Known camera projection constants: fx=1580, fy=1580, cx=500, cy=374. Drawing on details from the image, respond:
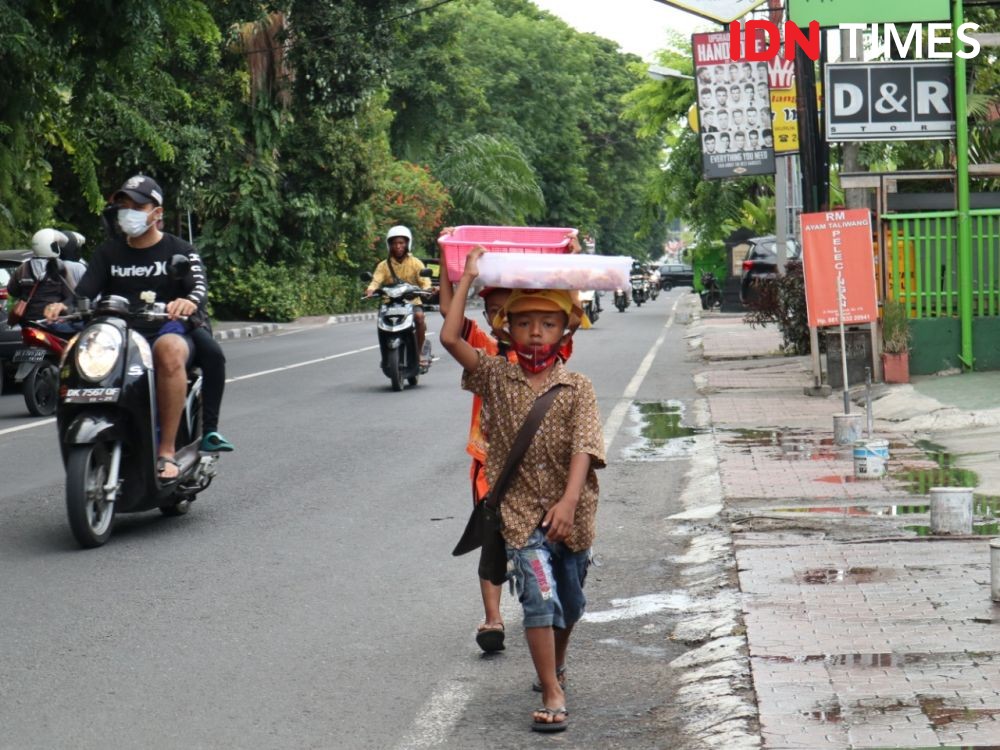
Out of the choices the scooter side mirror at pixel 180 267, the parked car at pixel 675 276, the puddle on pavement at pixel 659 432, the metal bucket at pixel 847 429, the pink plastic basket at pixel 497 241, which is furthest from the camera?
the parked car at pixel 675 276

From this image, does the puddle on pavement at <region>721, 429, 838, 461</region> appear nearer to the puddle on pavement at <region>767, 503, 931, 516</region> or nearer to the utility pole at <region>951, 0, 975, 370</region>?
the puddle on pavement at <region>767, 503, 931, 516</region>

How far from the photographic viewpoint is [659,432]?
43.9 feet

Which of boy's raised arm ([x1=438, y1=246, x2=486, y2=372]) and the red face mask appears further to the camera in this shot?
the red face mask

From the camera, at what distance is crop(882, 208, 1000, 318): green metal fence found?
51.6 feet

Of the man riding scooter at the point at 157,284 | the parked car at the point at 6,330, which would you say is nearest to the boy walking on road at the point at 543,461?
the man riding scooter at the point at 157,284

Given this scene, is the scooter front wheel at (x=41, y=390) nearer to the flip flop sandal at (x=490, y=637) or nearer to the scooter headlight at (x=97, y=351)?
the scooter headlight at (x=97, y=351)

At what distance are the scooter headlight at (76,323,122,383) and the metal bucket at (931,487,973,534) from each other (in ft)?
13.8

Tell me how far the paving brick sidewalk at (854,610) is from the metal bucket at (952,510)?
0.17 metres

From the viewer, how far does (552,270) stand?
16.2 feet

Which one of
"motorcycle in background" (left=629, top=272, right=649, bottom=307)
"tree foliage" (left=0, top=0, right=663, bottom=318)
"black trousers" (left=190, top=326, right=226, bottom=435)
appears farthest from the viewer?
"motorcycle in background" (left=629, top=272, right=649, bottom=307)

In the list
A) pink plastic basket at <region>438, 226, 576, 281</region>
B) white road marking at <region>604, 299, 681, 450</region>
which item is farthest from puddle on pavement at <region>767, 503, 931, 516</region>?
pink plastic basket at <region>438, 226, 576, 281</region>

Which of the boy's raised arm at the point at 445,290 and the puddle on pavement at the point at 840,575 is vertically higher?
Answer: the boy's raised arm at the point at 445,290

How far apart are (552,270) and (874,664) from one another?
69.5 inches

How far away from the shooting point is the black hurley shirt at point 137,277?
8578 mm
